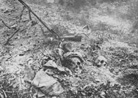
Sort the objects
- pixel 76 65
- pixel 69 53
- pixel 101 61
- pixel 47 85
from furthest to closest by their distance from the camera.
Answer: pixel 101 61, pixel 69 53, pixel 76 65, pixel 47 85

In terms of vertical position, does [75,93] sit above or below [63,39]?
below

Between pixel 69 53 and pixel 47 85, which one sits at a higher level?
pixel 69 53

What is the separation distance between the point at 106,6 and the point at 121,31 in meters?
1.78

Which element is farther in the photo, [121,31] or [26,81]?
[121,31]

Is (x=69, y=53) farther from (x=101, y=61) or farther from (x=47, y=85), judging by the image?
(x=47, y=85)

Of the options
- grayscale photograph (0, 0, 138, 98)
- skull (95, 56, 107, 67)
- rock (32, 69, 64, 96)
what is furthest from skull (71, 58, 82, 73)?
rock (32, 69, 64, 96)

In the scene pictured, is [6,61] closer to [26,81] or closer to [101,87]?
[26,81]

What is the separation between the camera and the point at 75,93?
333 cm

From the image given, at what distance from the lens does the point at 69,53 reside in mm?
4000

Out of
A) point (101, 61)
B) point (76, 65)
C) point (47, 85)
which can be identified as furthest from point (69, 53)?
point (47, 85)

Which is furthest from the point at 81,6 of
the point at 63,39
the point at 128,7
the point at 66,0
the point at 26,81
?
the point at 26,81

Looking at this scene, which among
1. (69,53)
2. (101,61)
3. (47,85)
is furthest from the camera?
(101,61)

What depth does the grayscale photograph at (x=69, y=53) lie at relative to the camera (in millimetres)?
3402

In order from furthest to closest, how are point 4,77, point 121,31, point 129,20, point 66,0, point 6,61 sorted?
point 66,0
point 129,20
point 121,31
point 6,61
point 4,77
